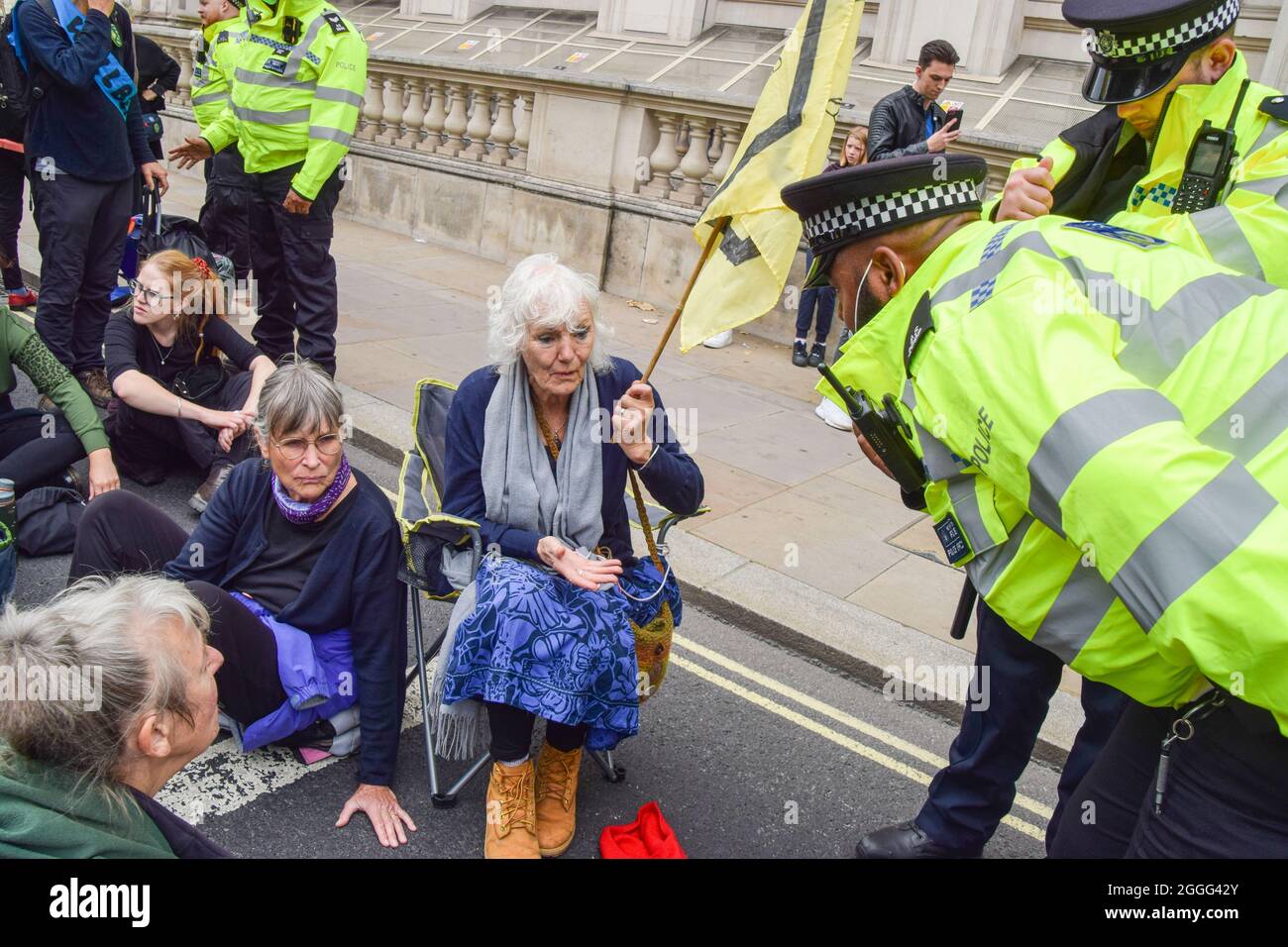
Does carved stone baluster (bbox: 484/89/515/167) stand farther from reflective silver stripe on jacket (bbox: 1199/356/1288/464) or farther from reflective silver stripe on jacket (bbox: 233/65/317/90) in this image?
reflective silver stripe on jacket (bbox: 1199/356/1288/464)

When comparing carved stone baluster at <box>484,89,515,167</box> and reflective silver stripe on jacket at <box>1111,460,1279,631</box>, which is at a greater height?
reflective silver stripe on jacket at <box>1111,460,1279,631</box>

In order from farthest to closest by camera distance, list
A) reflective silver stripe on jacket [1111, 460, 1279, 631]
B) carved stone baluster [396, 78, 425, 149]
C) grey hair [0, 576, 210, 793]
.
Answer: carved stone baluster [396, 78, 425, 149], grey hair [0, 576, 210, 793], reflective silver stripe on jacket [1111, 460, 1279, 631]

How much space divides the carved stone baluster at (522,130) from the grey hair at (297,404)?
7702 millimetres

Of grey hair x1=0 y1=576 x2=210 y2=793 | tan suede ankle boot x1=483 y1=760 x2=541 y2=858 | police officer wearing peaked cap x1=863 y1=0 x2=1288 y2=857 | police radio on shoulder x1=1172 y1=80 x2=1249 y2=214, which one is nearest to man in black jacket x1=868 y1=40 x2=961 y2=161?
police officer wearing peaked cap x1=863 y1=0 x2=1288 y2=857

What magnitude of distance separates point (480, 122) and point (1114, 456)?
10.3 meters

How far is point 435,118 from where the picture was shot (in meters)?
11.1

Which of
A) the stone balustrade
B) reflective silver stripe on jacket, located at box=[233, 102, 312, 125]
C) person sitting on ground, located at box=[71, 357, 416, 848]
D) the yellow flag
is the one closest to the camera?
the yellow flag

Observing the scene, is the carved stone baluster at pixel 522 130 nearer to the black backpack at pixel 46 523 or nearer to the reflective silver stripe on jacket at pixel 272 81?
the reflective silver stripe on jacket at pixel 272 81

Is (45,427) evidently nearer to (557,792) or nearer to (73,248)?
(73,248)

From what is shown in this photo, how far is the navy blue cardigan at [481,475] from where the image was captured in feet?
9.76

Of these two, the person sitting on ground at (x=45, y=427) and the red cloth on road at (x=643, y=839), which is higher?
the person sitting on ground at (x=45, y=427)

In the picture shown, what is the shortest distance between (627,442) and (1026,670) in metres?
1.24

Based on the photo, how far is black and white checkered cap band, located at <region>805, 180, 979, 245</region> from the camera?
1.88m

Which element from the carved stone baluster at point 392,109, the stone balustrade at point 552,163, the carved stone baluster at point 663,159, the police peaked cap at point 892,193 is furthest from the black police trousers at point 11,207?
the police peaked cap at point 892,193
